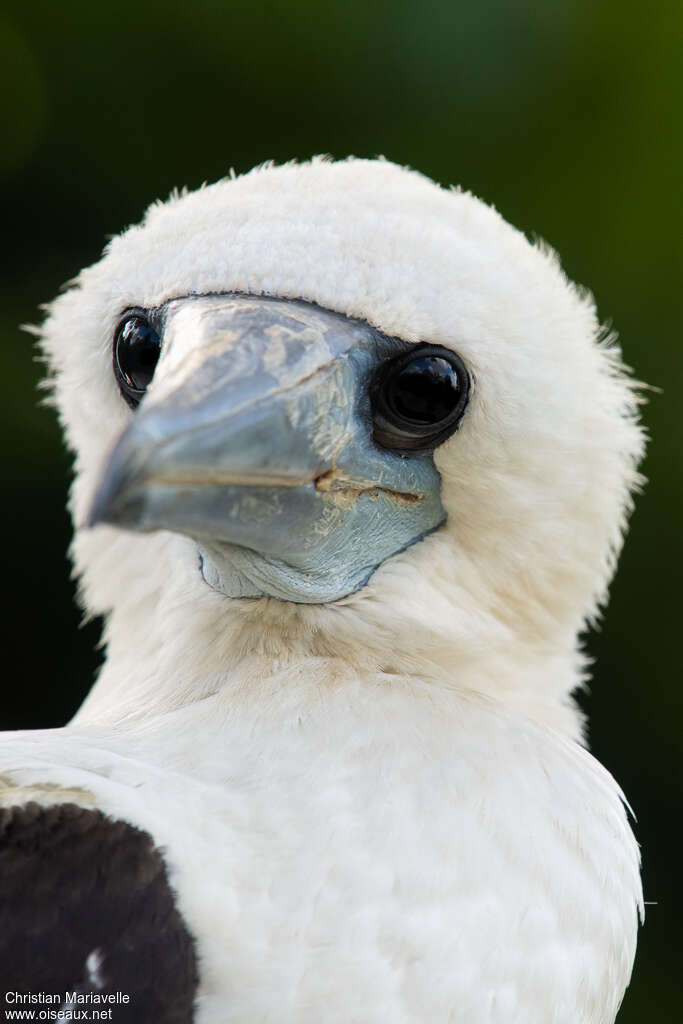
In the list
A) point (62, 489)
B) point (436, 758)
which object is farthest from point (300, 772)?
point (62, 489)

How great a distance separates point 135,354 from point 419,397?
0.42 meters

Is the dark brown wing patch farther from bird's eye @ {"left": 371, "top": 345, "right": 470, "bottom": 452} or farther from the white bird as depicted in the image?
bird's eye @ {"left": 371, "top": 345, "right": 470, "bottom": 452}

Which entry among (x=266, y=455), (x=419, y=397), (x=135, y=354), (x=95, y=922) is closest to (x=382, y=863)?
(x=95, y=922)

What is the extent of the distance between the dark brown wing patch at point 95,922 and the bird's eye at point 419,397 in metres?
0.65

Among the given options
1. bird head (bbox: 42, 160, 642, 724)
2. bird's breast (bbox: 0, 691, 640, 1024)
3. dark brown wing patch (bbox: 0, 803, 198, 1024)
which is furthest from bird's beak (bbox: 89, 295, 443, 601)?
dark brown wing patch (bbox: 0, 803, 198, 1024)

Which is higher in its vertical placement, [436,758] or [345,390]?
[345,390]

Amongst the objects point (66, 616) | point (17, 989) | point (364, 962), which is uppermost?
point (364, 962)

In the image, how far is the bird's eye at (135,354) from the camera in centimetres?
179

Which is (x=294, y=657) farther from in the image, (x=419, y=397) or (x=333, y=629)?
(x=419, y=397)

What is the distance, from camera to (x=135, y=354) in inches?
71.2

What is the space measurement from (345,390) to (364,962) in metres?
0.70

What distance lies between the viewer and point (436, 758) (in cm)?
164

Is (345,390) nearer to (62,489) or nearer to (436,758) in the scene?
(436,758)

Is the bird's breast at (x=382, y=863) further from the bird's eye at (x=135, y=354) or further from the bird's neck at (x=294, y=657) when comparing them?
the bird's eye at (x=135, y=354)
